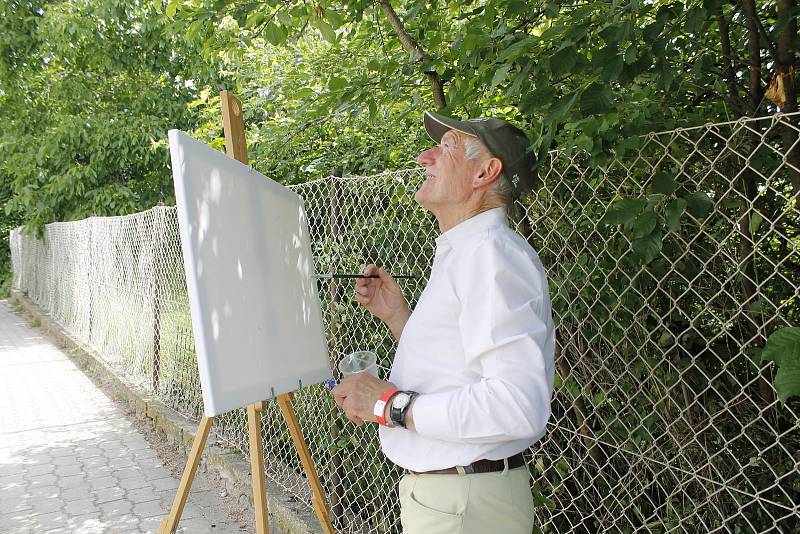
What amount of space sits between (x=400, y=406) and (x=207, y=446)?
391 cm

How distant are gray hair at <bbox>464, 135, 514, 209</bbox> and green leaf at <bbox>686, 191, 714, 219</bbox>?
48cm

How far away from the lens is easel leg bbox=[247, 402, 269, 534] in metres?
2.66

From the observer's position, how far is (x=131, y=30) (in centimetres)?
1171

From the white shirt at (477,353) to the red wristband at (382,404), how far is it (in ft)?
0.27

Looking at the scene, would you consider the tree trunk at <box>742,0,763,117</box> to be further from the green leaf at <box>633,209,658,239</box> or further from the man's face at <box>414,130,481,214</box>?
the man's face at <box>414,130,481,214</box>

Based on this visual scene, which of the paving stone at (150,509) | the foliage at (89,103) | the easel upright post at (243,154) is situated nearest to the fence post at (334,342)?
the easel upright post at (243,154)

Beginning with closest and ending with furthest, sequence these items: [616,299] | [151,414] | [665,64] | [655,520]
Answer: [665,64] < [616,299] < [655,520] < [151,414]

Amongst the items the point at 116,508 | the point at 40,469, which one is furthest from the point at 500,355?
the point at 40,469

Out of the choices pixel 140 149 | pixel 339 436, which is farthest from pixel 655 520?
pixel 140 149

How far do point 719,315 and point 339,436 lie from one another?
241 cm

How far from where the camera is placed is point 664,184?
1.88 metres

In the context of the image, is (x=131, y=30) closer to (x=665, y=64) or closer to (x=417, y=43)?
(x=417, y=43)

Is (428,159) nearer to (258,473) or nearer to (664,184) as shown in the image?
(664,184)

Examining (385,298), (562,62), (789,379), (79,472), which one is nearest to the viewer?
(789,379)
